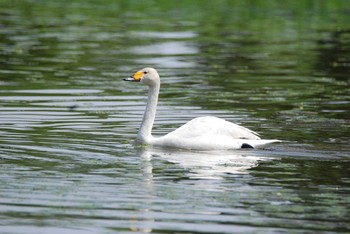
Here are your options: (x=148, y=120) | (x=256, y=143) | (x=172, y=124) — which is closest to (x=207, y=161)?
(x=256, y=143)

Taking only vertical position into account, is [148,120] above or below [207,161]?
above

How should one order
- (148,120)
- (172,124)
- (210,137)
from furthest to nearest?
(172,124) → (148,120) → (210,137)

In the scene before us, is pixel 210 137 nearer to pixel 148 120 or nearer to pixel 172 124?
pixel 148 120

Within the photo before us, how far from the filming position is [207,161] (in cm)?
1465

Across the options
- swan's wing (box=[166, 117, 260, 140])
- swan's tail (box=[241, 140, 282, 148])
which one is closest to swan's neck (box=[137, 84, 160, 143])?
swan's wing (box=[166, 117, 260, 140])

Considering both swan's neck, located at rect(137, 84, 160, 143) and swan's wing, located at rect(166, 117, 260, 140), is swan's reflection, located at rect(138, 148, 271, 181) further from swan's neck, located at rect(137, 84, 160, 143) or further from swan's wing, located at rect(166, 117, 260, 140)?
swan's neck, located at rect(137, 84, 160, 143)

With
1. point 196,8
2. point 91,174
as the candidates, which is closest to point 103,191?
point 91,174

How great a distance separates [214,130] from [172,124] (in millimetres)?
2636

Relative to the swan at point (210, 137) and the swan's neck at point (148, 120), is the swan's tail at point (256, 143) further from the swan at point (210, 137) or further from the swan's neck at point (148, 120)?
the swan's neck at point (148, 120)

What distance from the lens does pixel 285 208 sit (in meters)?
11.4

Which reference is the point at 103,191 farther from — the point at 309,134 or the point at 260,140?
the point at 309,134

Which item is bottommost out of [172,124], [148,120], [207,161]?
[172,124]

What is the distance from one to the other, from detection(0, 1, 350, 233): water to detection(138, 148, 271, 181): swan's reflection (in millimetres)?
25

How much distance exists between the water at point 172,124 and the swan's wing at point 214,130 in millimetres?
285
